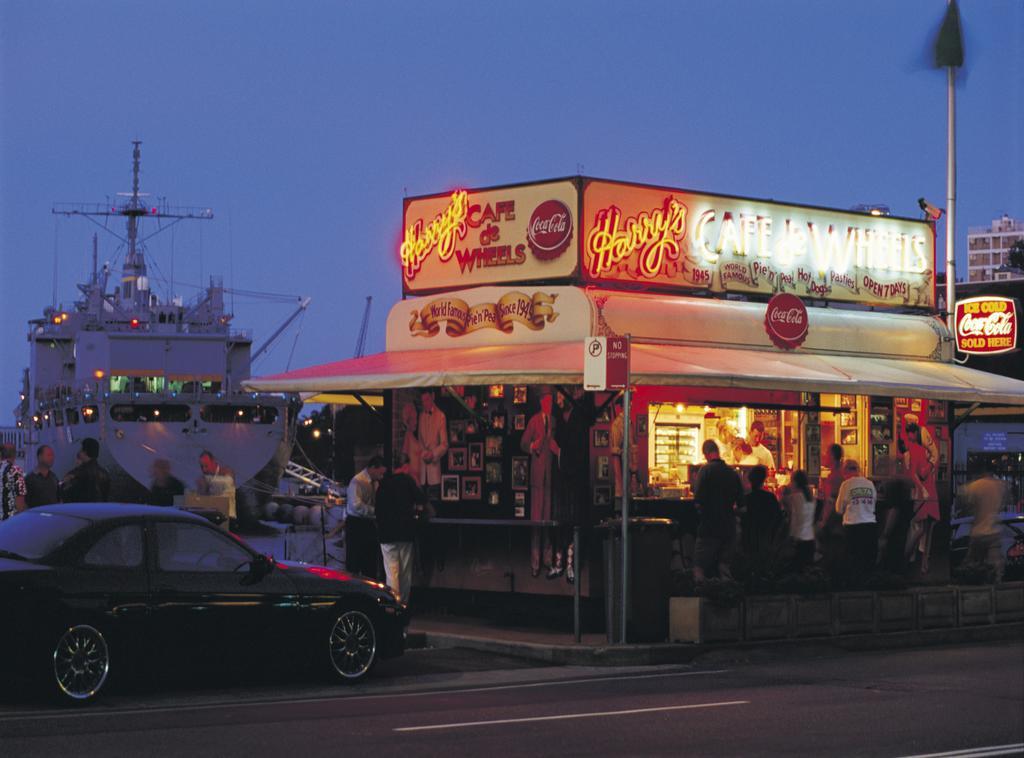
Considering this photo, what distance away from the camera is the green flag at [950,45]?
28.0m

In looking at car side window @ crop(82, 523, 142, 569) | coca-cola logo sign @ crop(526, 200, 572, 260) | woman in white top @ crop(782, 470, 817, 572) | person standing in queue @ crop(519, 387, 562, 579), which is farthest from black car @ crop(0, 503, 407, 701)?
coca-cola logo sign @ crop(526, 200, 572, 260)

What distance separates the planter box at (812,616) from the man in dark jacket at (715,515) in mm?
989

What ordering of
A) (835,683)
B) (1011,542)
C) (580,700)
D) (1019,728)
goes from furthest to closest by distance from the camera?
(1011,542), (835,683), (580,700), (1019,728)

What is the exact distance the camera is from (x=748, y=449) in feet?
73.6

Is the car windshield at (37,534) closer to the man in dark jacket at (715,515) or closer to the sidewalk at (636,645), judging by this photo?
the sidewalk at (636,645)

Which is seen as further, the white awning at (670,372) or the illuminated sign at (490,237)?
the illuminated sign at (490,237)

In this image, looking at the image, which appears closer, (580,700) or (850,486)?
(580,700)

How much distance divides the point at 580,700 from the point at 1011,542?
45.1 ft

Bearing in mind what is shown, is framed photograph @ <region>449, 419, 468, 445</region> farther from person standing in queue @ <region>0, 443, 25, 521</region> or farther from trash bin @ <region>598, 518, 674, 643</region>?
person standing in queue @ <region>0, 443, 25, 521</region>

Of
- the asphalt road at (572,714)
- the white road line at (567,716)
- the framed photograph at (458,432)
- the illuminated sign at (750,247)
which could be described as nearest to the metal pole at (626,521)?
the asphalt road at (572,714)

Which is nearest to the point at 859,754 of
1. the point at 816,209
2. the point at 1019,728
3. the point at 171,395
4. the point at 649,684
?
the point at 1019,728

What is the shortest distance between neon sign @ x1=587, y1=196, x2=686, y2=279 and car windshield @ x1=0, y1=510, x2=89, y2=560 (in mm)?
8923

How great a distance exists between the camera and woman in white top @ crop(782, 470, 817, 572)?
19734 mm

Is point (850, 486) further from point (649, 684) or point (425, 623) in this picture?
point (649, 684)
